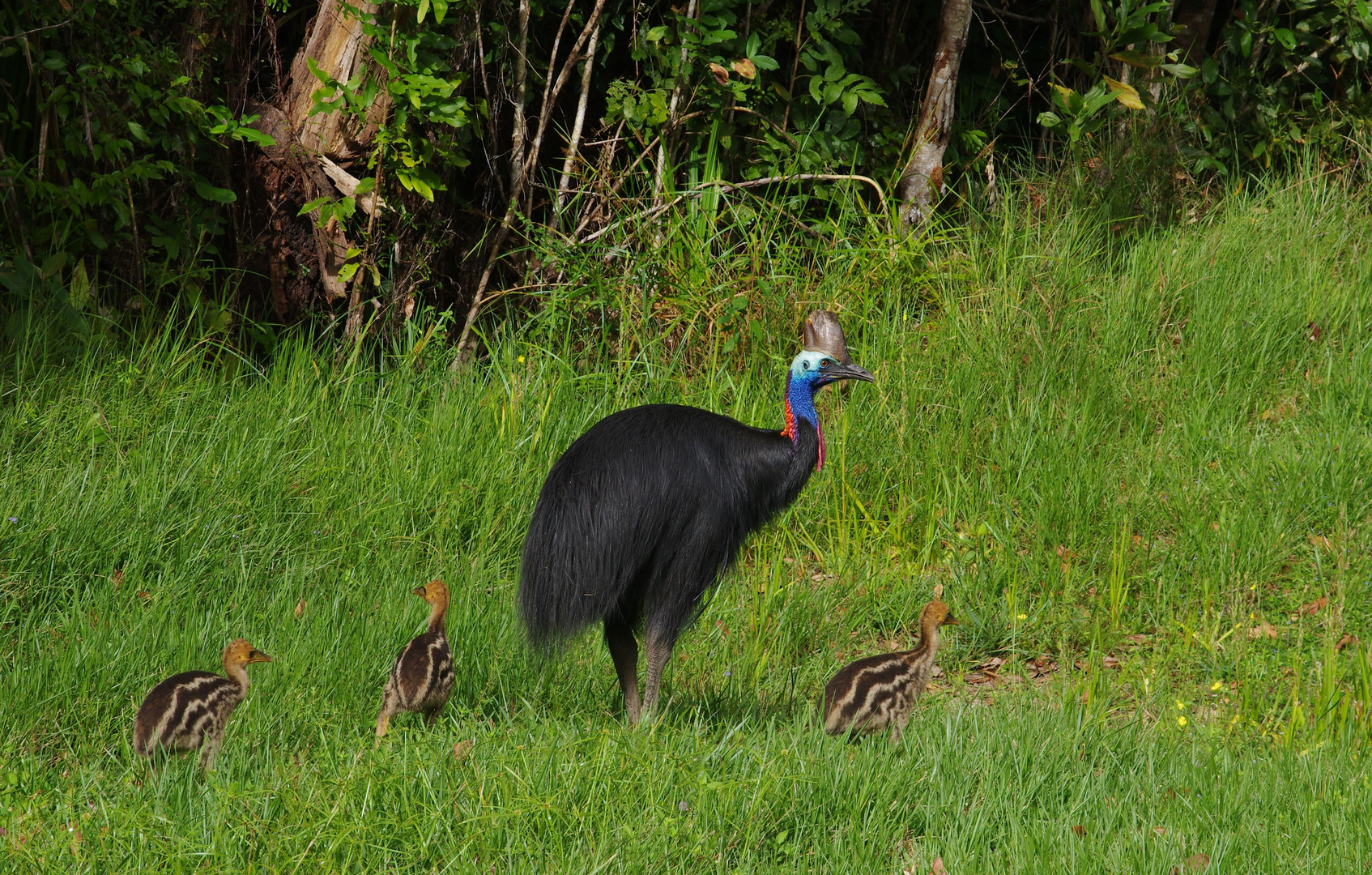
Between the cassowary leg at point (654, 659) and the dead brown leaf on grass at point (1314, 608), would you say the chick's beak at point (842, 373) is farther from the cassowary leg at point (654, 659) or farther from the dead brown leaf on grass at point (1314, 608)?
the dead brown leaf on grass at point (1314, 608)

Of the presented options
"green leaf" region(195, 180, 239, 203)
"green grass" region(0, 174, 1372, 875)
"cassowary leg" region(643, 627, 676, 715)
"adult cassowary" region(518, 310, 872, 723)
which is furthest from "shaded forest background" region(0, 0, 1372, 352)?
"cassowary leg" region(643, 627, 676, 715)

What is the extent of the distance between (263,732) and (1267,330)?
5.37 meters

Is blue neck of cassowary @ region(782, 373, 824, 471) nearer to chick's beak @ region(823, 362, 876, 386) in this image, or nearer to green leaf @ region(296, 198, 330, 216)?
chick's beak @ region(823, 362, 876, 386)

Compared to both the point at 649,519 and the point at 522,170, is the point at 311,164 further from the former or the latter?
the point at 649,519

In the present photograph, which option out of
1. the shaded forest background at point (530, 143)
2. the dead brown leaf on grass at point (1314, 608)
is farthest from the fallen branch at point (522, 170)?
the dead brown leaf on grass at point (1314, 608)

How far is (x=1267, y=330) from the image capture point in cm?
673

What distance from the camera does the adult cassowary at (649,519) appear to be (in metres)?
4.33

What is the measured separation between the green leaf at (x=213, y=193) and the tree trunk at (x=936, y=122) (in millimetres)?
3746

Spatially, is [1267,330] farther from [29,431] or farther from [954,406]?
[29,431]

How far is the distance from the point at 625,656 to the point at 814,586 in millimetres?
1532

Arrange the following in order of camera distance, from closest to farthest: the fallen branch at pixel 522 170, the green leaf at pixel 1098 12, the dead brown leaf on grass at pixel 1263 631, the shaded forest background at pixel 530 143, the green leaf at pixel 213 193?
the dead brown leaf on grass at pixel 1263 631, the shaded forest background at pixel 530 143, the green leaf at pixel 213 193, the green leaf at pixel 1098 12, the fallen branch at pixel 522 170

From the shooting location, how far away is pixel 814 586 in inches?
233

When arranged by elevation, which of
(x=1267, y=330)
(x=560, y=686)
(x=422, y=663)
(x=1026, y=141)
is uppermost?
(x=1026, y=141)

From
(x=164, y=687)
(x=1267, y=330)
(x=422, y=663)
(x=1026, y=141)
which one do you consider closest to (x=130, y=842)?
(x=164, y=687)
